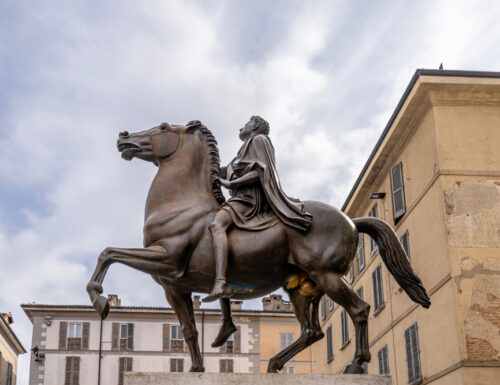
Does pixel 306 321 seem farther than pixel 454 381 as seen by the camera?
No

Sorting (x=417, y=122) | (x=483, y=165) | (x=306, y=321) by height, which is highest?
(x=417, y=122)

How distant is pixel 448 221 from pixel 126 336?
1481 inches

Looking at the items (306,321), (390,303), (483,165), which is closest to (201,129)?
(306,321)

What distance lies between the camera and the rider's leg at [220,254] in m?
7.09

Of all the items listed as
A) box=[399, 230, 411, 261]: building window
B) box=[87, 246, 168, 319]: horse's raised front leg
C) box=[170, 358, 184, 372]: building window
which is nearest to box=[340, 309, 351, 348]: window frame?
box=[399, 230, 411, 261]: building window

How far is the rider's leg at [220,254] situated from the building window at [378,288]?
2056cm

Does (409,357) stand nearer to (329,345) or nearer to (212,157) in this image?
(329,345)

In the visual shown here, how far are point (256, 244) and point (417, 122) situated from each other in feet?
54.8

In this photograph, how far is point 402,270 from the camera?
786 centimetres

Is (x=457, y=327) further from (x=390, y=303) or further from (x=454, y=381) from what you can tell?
(x=390, y=303)

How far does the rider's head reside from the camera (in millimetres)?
8352

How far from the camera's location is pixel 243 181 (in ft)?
25.3

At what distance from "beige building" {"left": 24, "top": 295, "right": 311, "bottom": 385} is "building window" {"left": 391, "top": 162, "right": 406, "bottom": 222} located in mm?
30143

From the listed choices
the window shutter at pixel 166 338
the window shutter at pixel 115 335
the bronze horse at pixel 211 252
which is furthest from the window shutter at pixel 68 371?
the bronze horse at pixel 211 252
